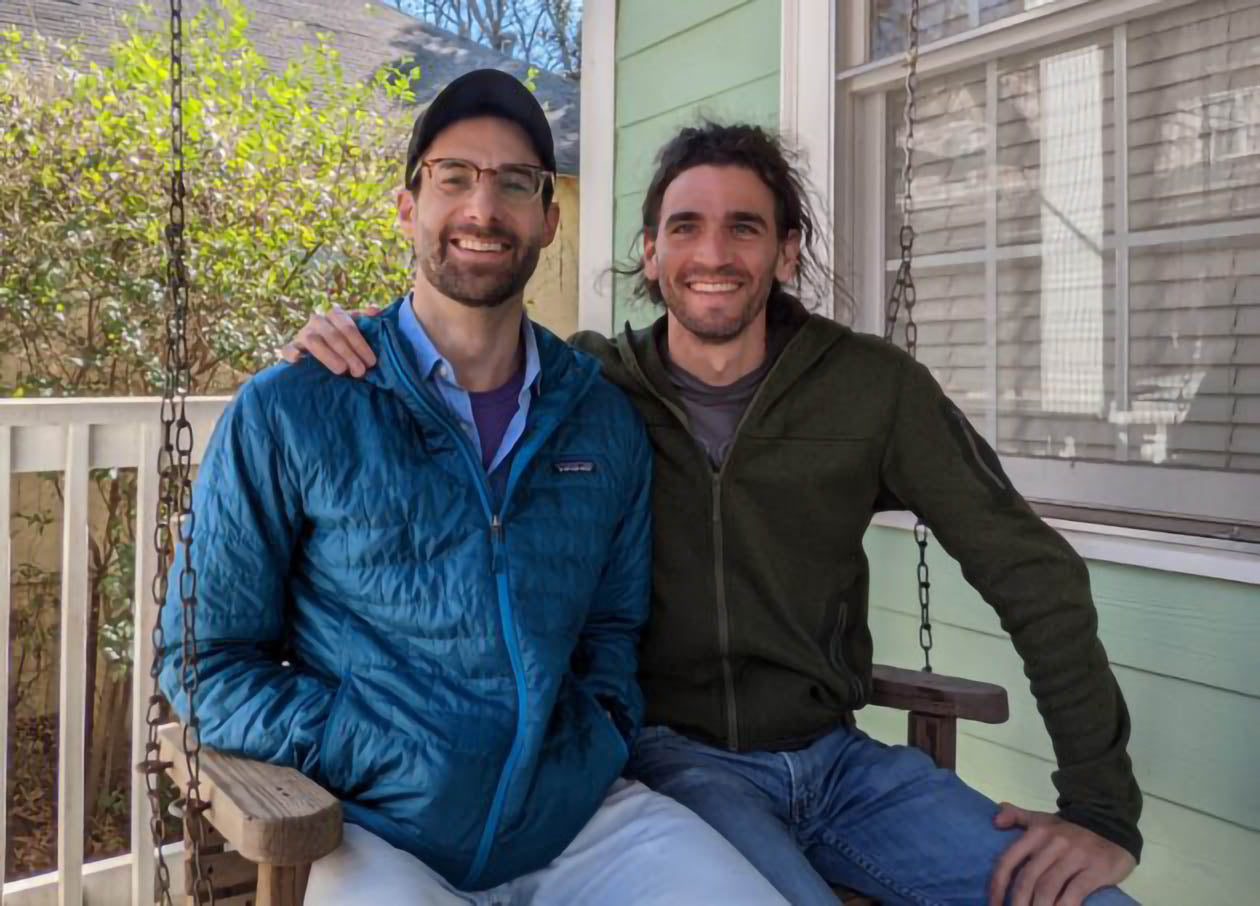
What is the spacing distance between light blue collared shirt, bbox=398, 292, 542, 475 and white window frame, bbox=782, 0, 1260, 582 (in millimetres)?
1156

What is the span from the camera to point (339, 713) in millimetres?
1467

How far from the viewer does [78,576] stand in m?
2.67

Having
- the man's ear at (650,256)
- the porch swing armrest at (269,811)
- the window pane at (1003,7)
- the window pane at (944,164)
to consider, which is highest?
the window pane at (1003,7)

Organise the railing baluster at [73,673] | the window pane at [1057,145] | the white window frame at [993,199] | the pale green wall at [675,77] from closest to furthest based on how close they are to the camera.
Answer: the white window frame at [993,199]
the window pane at [1057,145]
the railing baluster at [73,673]
the pale green wall at [675,77]

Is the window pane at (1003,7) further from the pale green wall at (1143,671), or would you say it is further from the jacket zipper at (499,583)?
the jacket zipper at (499,583)

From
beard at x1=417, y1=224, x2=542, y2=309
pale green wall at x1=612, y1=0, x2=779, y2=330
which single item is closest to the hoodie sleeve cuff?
beard at x1=417, y1=224, x2=542, y2=309

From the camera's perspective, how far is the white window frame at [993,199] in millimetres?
2078

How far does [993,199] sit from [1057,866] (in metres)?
1.47

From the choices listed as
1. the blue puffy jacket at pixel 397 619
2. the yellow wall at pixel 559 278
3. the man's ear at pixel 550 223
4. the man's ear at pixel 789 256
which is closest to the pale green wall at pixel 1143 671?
the man's ear at pixel 789 256

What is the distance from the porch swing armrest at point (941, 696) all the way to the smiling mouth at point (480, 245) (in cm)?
95

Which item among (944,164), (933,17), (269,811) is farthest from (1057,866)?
(933,17)

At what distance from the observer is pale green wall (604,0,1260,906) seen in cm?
197

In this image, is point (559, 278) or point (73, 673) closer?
point (73, 673)

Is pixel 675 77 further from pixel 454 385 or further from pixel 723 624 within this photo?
pixel 723 624
